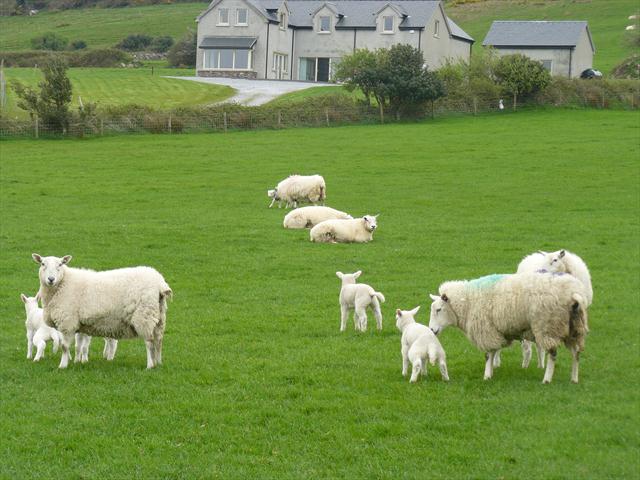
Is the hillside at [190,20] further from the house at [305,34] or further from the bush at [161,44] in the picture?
the house at [305,34]

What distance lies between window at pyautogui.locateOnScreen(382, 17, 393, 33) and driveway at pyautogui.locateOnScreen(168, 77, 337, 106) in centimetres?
889

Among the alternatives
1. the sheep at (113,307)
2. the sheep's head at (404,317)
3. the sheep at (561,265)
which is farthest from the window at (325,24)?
the sheep's head at (404,317)

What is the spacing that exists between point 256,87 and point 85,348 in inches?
2406

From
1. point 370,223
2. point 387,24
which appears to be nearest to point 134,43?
point 387,24

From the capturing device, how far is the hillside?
367 ft

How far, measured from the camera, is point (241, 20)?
278 ft

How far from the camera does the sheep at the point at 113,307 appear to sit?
47.8ft

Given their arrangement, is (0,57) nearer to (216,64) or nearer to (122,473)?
(216,64)

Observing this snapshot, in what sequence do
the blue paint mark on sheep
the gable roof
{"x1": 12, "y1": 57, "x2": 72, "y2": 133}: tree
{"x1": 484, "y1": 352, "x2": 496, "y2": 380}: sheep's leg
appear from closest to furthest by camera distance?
{"x1": 484, "y1": 352, "x2": 496, "y2": 380}: sheep's leg → the blue paint mark on sheep → {"x1": 12, "y1": 57, "x2": 72, "y2": 133}: tree → the gable roof

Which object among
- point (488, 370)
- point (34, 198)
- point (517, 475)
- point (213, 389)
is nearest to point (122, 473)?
point (213, 389)

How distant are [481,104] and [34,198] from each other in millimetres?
34819

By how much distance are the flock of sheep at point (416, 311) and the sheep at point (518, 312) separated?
14 mm

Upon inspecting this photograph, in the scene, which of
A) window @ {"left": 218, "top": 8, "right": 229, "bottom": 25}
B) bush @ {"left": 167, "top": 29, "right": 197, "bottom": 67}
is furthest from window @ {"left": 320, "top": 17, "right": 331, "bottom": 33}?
bush @ {"left": 167, "top": 29, "right": 197, "bottom": 67}

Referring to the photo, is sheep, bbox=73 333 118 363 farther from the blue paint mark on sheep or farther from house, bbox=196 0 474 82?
house, bbox=196 0 474 82
